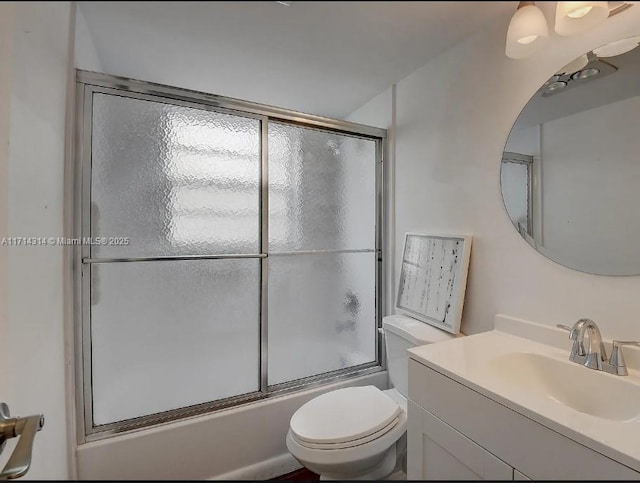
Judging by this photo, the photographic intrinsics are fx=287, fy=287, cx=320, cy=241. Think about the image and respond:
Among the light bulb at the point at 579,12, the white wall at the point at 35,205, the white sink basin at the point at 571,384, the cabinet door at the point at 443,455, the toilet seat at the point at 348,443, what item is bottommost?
the toilet seat at the point at 348,443

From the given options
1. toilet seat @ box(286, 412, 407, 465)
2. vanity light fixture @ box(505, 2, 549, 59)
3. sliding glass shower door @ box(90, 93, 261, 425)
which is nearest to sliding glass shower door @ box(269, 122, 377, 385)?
sliding glass shower door @ box(90, 93, 261, 425)

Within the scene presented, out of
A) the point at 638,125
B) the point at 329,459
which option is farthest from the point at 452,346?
the point at 638,125

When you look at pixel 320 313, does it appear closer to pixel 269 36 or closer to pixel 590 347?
pixel 590 347

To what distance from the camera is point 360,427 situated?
1096 mm

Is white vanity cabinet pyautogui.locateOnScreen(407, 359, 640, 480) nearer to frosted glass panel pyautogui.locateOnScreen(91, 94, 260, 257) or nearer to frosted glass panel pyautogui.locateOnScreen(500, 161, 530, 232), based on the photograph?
frosted glass panel pyautogui.locateOnScreen(500, 161, 530, 232)

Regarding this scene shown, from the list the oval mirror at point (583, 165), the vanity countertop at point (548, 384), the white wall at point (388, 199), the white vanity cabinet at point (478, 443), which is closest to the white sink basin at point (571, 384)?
the vanity countertop at point (548, 384)

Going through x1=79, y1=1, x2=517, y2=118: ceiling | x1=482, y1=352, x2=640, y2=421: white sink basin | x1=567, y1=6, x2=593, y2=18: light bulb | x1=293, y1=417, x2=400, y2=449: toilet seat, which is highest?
x1=567, y1=6, x2=593, y2=18: light bulb

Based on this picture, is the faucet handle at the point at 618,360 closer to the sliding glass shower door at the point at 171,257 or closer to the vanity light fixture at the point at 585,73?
the vanity light fixture at the point at 585,73

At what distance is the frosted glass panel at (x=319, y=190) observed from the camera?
1.51 m

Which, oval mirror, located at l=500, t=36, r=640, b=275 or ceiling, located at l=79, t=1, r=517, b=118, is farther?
oval mirror, located at l=500, t=36, r=640, b=275

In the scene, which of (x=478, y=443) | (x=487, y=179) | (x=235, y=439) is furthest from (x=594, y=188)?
(x=235, y=439)

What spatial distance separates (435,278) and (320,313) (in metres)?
0.66

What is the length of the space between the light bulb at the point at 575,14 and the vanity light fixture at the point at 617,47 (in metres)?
0.48

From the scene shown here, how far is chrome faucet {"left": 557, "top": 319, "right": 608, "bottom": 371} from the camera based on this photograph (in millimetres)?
821
